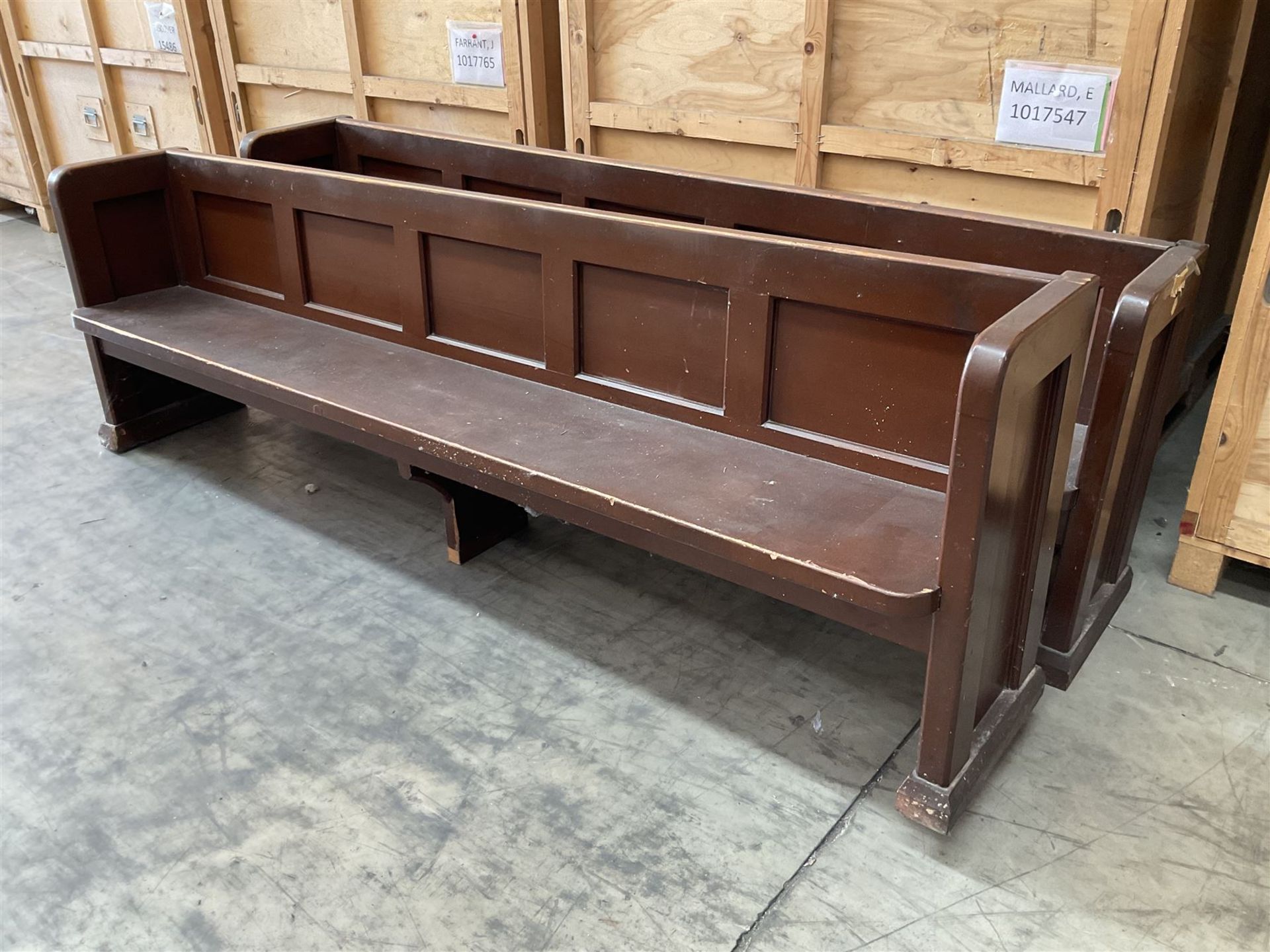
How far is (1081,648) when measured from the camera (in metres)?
2.31

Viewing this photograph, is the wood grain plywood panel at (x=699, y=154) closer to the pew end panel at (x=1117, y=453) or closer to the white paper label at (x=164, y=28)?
the pew end panel at (x=1117, y=453)

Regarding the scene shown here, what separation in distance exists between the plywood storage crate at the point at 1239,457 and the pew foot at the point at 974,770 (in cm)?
80

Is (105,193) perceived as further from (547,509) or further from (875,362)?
(875,362)

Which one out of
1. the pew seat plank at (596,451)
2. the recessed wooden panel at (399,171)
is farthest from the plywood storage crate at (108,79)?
the pew seat plank at (596,451)

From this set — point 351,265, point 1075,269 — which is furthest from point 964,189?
point 351,265

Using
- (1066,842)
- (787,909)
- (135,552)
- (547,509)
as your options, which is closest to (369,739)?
(547,509)

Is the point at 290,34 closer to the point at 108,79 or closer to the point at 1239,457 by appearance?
the point at 108,79

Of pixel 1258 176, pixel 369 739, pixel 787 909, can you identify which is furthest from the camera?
pixel 1258 176

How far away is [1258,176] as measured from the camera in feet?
12.4

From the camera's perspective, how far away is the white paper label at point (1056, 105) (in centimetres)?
252

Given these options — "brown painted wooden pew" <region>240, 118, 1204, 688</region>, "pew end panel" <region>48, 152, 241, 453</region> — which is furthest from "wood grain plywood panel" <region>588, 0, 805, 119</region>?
"pew end panel" <region>48, 152, 241, 453</region>

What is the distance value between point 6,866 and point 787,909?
149cm

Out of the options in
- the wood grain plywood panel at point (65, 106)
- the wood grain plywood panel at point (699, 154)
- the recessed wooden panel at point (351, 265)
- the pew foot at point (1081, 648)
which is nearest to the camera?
the pew foot at point (1081, 648)

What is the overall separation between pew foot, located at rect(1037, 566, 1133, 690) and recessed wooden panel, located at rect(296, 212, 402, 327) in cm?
200
